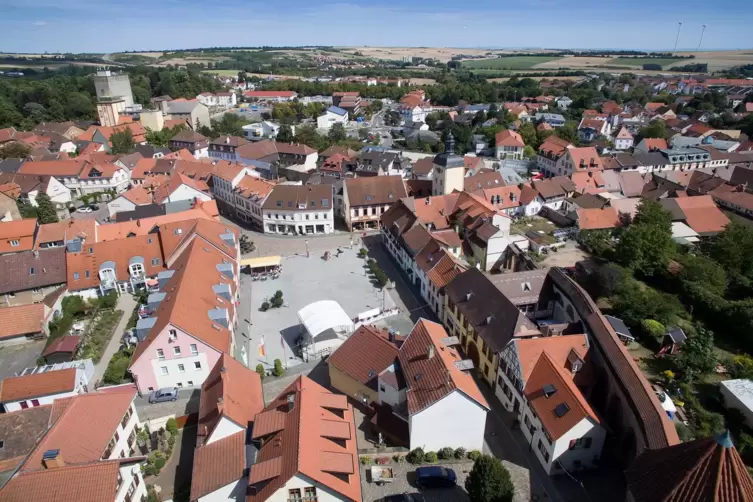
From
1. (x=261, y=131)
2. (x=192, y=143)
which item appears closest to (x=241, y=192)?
(x=192, y=143)

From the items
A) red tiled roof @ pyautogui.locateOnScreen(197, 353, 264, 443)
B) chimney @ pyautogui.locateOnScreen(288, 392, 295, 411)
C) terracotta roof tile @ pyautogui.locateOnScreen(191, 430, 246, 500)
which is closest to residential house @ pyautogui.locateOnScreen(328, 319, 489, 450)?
chimney @ pyautogui.locateOnScreen(288, 392, 295, 411)

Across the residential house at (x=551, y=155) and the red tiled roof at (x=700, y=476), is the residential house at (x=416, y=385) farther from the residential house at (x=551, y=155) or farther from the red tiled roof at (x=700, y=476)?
the residential house at (x=551, y=155)

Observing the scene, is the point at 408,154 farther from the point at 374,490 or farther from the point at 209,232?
the point at 374,490

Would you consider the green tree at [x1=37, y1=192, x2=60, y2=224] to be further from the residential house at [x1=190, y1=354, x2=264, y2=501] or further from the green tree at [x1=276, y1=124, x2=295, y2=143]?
the green tree at [x1=276, y1=124, x2=295, y2=143]

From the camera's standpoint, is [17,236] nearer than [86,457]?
No

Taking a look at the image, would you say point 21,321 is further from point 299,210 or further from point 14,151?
point 14,151

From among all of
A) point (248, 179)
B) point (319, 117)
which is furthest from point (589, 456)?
point (319, 117)

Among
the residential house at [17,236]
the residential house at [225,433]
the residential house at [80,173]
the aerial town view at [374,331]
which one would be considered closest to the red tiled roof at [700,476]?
the aerial town view at [374,331]
